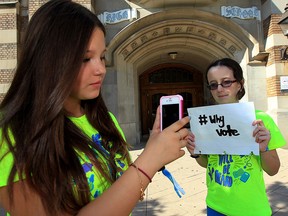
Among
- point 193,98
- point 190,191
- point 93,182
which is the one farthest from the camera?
point 193,98

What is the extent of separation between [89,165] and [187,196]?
3.85 meters

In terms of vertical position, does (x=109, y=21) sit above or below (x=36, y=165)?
above

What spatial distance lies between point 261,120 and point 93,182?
1275 mm

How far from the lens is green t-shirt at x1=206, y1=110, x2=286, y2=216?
6.23 ft

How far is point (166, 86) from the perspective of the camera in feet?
45.8

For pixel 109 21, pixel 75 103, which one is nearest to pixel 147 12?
pixel 109 21

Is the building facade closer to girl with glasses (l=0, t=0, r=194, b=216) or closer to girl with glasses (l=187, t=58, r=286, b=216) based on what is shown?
girl with glasses (l=187, t=58, r=286, b=216)

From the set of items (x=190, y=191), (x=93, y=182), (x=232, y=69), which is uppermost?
(x=232, y=69)

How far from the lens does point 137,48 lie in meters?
9.83

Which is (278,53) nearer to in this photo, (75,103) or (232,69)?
(232,69)

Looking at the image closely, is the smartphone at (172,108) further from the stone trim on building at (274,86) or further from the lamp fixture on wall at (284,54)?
the lamp fixture on wall at (284,54)


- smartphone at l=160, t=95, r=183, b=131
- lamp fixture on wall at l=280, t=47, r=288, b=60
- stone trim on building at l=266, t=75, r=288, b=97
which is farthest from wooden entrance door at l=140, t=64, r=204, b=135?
smartphone at l=160, t=95, r=183, b=131

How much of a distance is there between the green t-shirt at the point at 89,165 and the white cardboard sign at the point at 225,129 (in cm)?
80

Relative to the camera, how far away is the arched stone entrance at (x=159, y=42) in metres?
9.11
